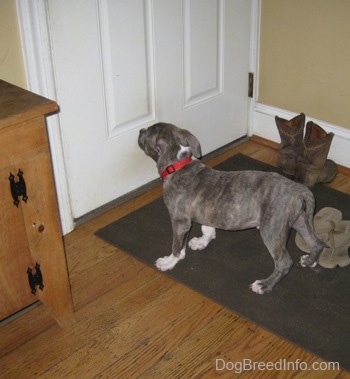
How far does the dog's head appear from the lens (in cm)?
223

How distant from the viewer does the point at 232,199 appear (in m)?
2.19

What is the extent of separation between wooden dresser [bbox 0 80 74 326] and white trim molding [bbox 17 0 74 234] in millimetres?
422

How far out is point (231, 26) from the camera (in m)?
3.07

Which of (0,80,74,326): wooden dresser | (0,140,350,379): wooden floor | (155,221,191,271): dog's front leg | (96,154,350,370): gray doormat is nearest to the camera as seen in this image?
(0,80,74,326): wooden dresser

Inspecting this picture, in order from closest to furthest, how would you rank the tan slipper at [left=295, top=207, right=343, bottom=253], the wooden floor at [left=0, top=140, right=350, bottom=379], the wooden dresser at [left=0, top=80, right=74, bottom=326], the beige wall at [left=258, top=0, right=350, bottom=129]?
the wooden dresser at [left=0, top=80, right=74, bottom=326]
the wooden floor at [left=0, top=140, right=350, bottom=379]
the tan slipper at [left=295, top=207, right=343, bottom=253]
the beige wall at [left=258, top=0, right=350, bottom=129]

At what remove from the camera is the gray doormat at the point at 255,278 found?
2.07 m

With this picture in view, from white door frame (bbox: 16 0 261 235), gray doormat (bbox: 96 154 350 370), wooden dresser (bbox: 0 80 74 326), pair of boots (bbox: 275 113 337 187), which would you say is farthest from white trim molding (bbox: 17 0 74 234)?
pair of boots (bbox: 275 113 337 187)

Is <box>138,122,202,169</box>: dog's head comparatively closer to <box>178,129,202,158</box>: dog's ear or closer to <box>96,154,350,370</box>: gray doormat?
<box>178,129,202,158</box>: dog's ear

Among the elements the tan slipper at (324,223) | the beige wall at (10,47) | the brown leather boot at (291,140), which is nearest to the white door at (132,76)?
the beige wall at (10,47)

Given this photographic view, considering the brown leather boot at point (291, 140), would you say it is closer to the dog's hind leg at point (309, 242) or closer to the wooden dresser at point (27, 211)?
the dog's hind leg at point (309, 242)

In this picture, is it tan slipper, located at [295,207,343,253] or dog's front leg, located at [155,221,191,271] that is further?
tan slipper, located at [295,207,343,253]

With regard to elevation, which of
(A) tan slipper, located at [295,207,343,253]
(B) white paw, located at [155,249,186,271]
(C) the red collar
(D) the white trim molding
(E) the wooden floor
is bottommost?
(E) the wooden floor

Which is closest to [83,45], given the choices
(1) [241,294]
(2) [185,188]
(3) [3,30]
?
(3) [3,30]

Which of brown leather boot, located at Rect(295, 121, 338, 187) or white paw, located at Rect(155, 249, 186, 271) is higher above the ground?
brown leather boot, located at Rect(295, 121, 338, 187)
